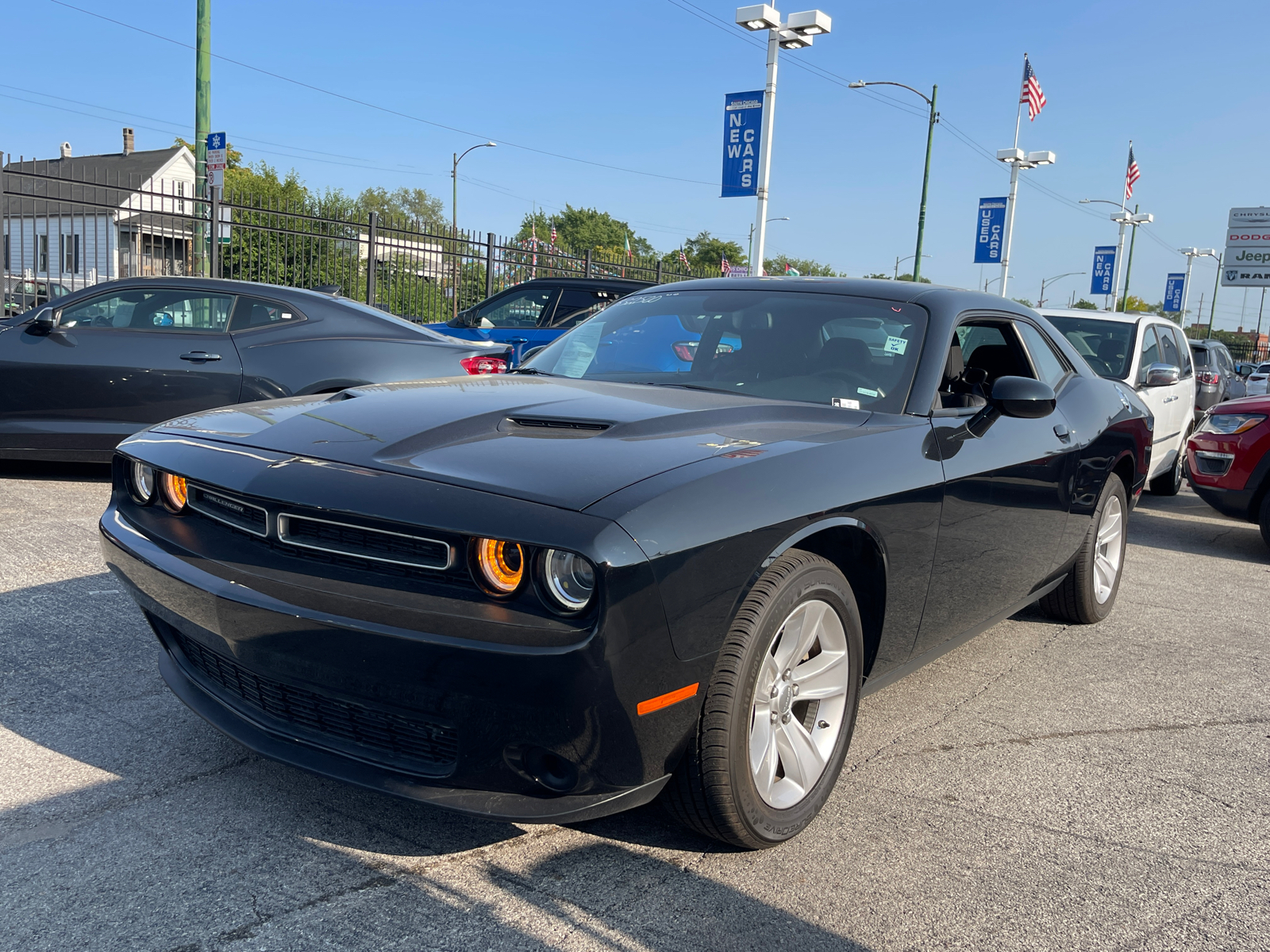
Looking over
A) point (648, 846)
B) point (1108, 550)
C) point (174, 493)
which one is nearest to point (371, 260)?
point (1108, 550)

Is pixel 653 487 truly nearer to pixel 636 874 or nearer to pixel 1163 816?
pixel 636 874

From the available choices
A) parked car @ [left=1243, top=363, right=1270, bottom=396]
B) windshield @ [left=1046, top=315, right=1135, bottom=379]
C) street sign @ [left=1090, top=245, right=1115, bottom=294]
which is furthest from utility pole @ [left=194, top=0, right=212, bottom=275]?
street sign @ [left=1090, top=245, right=1115, bottom=294]

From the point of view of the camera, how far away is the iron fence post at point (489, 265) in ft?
53.3

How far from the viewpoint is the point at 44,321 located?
6.96 meters

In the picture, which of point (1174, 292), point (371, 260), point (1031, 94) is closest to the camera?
point (371, 260)

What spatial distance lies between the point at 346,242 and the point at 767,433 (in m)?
13.5

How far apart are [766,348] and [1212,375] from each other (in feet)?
36.8

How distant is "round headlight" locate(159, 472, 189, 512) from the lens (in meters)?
2.80

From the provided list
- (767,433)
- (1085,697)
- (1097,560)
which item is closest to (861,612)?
(767,433)

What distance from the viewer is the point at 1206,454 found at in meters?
7.59

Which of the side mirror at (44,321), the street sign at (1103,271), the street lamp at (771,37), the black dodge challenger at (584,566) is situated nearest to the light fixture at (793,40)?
the street lamp at (771,37)

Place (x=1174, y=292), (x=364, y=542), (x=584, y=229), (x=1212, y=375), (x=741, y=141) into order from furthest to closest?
(x=584, y=229) < (x=1174, y=292) < (x=741, y=141) < (x=1212, y=375) < (x=364, y=542)

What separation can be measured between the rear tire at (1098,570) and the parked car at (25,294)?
11065mm

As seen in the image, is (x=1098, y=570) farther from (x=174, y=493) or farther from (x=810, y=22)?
(x=810, y=22)
